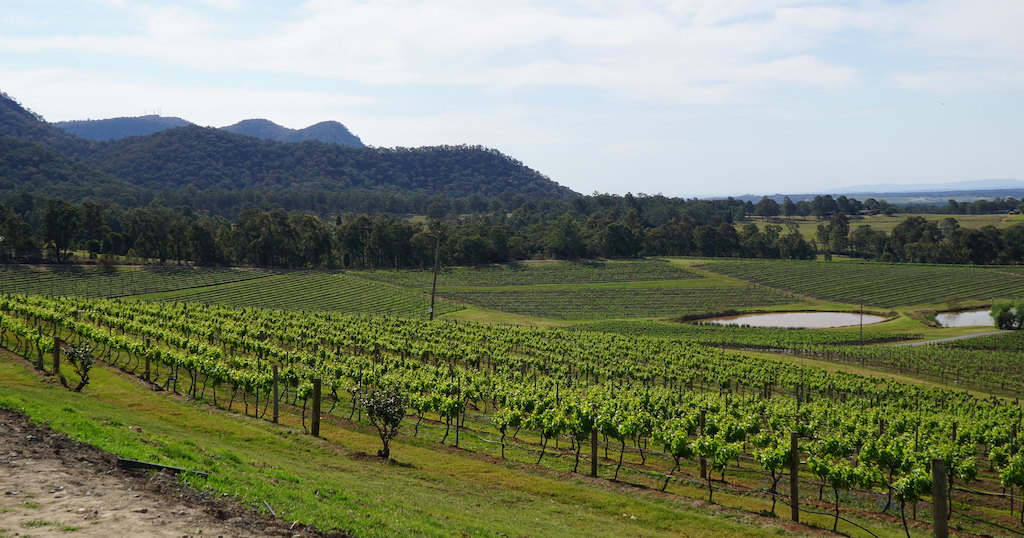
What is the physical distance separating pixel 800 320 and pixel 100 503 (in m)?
108

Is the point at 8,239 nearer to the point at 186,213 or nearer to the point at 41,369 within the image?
the point at 186,213

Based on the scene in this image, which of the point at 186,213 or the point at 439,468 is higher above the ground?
the point at 186,213

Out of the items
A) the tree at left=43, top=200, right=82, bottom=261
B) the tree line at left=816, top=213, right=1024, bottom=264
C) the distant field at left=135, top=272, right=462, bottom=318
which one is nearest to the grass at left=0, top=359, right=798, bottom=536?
the distant field at left=135, top=272, right=462, bottom=318

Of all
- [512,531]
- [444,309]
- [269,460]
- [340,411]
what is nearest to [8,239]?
[444,309]

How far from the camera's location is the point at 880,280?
135625mm

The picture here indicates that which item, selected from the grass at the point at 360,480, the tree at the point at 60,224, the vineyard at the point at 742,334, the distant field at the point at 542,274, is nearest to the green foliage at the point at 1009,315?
the vineyard at the point at 742,334

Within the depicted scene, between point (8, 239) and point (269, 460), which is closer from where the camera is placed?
point (269, 460)

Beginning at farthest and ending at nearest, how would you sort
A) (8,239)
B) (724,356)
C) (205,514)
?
1. (8,239)
2. (724,356)
3. (205,514)

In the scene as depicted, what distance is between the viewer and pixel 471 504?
16.7 metres

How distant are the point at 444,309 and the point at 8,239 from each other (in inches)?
2823

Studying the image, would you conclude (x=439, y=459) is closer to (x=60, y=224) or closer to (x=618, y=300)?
(x=618, y=300)

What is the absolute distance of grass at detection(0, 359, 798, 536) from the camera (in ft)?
43.7

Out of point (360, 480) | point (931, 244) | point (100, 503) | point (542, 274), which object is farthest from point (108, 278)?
point (931, 244)

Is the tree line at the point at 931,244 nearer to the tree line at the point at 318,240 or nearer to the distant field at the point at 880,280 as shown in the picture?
the distant field at the point at 880,280
